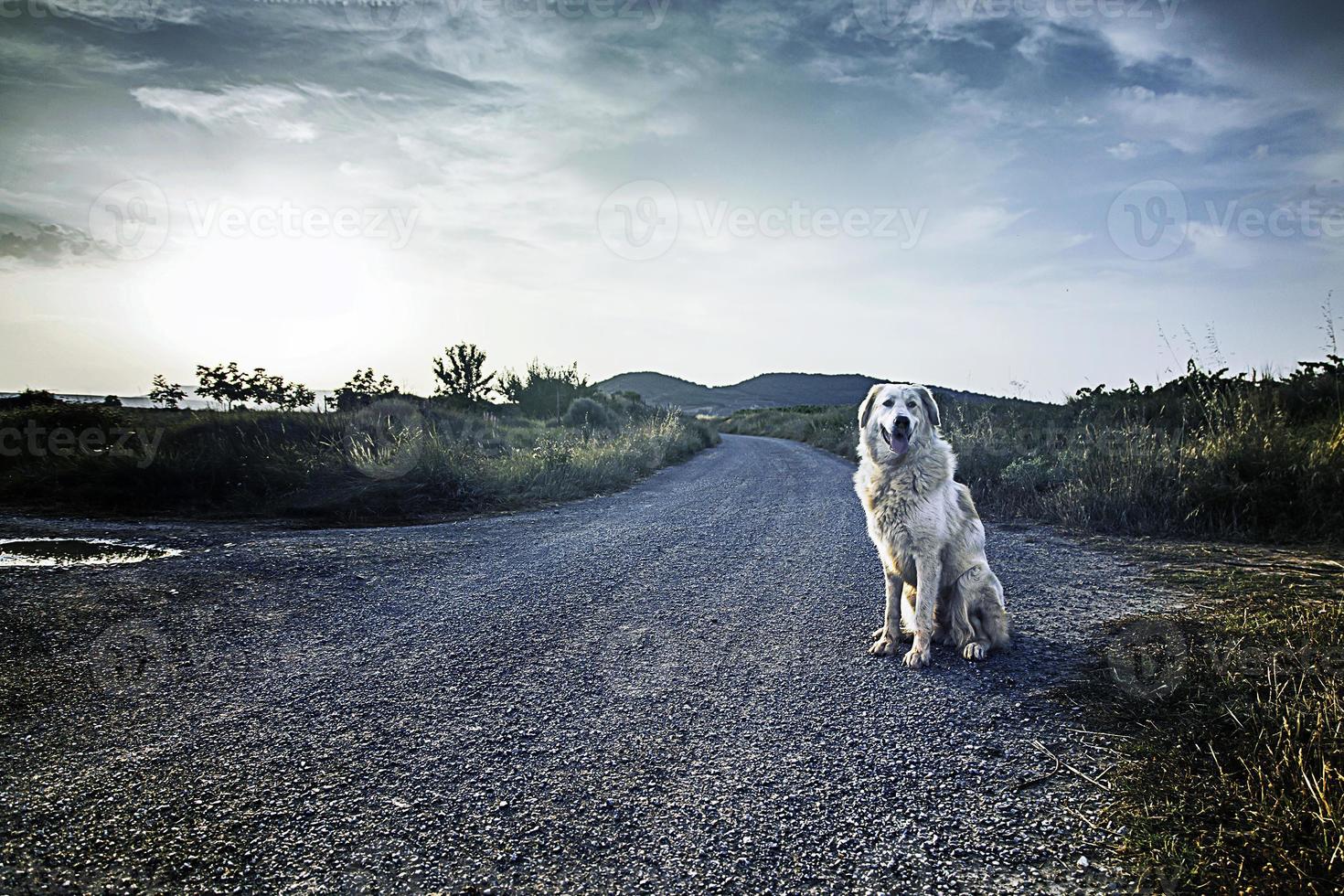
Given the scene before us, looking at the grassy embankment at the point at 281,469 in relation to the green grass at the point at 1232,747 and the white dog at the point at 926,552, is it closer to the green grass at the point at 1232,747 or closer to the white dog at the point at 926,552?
the white dog at the point at 926,552

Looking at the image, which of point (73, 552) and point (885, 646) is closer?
point (885, 646)

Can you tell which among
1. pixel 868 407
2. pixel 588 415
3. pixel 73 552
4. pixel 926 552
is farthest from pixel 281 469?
pixel 588 415

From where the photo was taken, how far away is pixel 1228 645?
3176 mm

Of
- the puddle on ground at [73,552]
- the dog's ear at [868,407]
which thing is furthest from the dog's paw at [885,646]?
the puddle on ground at [73,552]

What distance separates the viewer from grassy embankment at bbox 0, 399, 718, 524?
900 centimetres

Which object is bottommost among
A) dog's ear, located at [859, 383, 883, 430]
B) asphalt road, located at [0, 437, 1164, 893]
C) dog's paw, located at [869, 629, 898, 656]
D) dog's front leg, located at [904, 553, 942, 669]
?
asphalt road, located at [0, 437, 1164, 893]

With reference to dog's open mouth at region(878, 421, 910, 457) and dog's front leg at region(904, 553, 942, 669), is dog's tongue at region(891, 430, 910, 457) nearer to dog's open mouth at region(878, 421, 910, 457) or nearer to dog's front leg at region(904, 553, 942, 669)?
dog's open mouth at region(878, 421, 910, 457)

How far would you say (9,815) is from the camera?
2.17 m

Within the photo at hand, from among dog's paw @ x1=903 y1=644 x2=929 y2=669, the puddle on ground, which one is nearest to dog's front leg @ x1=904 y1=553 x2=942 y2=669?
dog's paw @ x1=903 y1=644 x2=929 y2=669

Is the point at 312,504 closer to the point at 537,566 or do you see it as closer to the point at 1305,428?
the point at 537,566

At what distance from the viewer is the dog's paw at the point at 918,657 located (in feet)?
11.2

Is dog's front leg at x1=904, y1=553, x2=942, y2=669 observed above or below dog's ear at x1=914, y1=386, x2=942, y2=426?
below

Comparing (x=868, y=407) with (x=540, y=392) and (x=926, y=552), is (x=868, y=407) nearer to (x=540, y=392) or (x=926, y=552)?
(x=926, y=552)

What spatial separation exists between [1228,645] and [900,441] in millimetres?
1902
